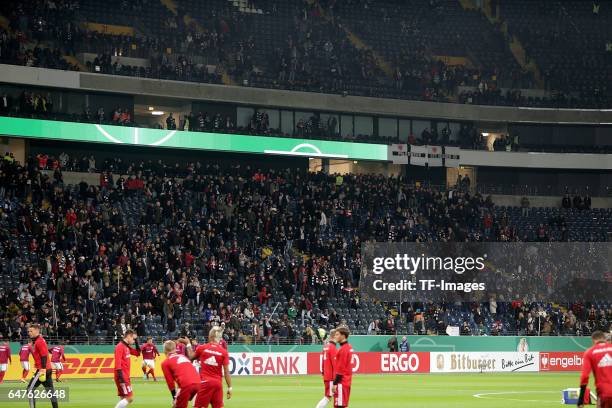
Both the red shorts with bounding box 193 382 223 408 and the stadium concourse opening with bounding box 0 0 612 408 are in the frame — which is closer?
the red shorts with bounding box 193 382 223 408

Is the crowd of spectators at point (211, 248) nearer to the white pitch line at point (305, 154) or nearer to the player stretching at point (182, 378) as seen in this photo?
the white pitch line at point (305, 154)

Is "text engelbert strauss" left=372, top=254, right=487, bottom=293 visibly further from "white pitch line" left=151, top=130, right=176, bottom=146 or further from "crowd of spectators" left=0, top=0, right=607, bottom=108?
"crowd of spectators" left=0, top=0, right=607, bottom=108

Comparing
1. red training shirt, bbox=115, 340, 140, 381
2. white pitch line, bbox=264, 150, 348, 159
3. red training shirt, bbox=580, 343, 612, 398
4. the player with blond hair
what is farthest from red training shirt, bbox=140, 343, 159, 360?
white pitch line, bbox=264, 150, 348, 159

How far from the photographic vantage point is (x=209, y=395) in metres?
20.4

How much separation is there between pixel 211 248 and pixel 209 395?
37.0 m

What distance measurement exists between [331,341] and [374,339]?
3246 cm

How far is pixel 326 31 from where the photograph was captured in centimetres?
Answer: 7775

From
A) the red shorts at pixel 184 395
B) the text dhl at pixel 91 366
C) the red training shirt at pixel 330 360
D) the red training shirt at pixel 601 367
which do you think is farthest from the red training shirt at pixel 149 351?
the red training shirt at pixel 601 367

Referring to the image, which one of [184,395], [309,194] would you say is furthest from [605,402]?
[309,194]

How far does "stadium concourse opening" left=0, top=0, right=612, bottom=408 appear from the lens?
4869 centimetres

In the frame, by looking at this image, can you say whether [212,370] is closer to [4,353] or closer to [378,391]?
[378,391]

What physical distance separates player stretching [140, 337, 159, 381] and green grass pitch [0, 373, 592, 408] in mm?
512

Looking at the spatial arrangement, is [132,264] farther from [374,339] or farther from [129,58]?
[129,58]

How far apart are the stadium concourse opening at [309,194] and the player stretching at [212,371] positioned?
1167cm
